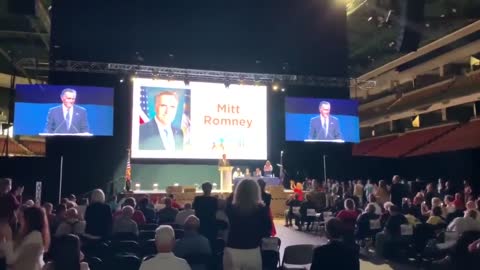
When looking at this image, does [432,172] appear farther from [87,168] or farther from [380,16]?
[87,168]

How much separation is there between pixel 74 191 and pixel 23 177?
1.64 meters

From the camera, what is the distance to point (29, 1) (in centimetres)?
809

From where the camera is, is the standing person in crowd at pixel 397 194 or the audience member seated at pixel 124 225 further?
the standing person in crowd at pixel 397 194

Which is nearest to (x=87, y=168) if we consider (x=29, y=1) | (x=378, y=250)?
(x=29, y=1)

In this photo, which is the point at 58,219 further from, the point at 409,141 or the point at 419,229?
the point at 409,141

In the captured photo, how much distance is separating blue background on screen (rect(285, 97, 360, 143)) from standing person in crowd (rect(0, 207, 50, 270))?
37.5 ft

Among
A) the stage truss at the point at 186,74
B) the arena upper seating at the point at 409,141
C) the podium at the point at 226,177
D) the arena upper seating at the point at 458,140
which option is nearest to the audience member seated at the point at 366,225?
the podium at the point at 226,177

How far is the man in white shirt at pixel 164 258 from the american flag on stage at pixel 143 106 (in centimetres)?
1082

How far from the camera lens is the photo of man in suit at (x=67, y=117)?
12844 millimetres

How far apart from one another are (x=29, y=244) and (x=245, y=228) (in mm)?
1775

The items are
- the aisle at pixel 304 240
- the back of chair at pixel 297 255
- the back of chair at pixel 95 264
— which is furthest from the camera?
the aisle at pixel 304 240

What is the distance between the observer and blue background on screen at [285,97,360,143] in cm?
1481

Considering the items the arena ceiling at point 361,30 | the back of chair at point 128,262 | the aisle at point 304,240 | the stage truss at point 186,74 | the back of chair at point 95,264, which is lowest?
the aisle at point 304,240

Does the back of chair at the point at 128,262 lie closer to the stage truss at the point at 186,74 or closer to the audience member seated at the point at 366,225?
the audience member seated at the point at 366,225
